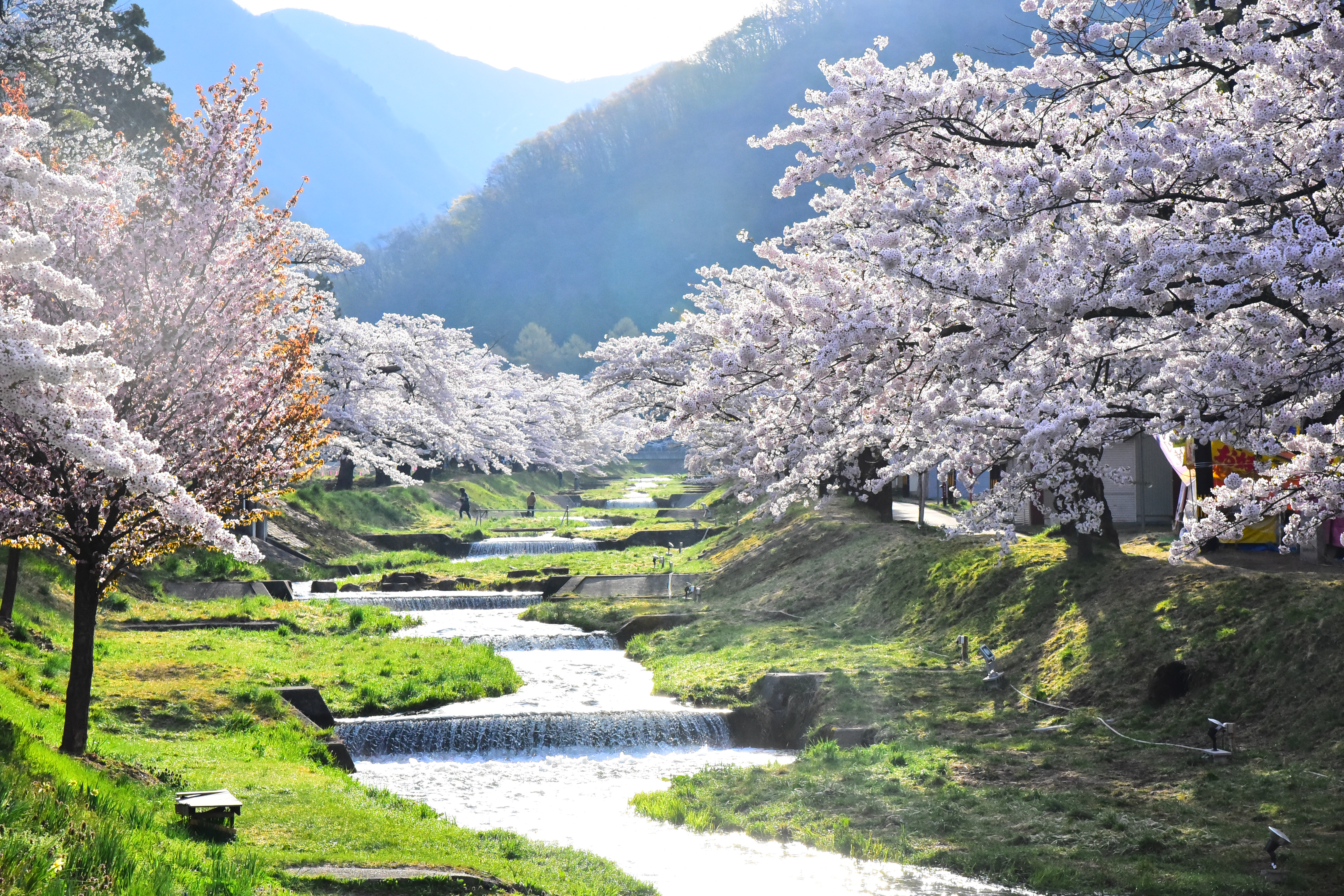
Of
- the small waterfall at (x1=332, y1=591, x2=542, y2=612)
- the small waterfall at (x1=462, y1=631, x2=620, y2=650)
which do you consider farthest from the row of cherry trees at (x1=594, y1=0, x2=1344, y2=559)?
the small waterfall at (x1=332, y1=591, x2=542, y2=612)

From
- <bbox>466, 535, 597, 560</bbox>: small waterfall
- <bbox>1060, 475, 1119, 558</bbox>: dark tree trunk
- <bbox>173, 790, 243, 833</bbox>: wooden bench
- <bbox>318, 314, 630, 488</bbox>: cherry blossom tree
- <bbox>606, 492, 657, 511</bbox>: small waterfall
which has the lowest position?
<bbox>173, 790, 243, 833</bbox>: wooden bench

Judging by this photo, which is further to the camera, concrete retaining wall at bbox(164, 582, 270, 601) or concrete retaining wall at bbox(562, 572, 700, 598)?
concrete retaining wall at bbox(562, 572, 700, 598)

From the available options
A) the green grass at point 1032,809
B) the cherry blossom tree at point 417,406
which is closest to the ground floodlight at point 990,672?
the green grass at point 1032,809

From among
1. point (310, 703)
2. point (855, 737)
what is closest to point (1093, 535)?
point (855, 737)

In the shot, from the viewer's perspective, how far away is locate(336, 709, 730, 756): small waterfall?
1413 centimetres

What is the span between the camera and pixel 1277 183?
7.03 m

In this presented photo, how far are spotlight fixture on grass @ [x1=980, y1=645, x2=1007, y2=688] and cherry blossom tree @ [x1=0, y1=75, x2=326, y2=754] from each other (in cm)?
879

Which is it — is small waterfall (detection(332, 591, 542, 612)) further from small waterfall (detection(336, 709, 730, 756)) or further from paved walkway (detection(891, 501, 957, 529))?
small waterfall (detection(336, 709, 730, 756))

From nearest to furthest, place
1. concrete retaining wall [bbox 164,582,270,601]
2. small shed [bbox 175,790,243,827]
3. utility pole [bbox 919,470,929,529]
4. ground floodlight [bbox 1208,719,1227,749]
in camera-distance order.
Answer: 1. small shed [bbox 175,790,243,827]
2. ground floodlight [bbox 1208,719,1227,749]
3. utility pole [bbox 919,470,929,529]
4. concrete retaining wall [bbox 164,582,270,601]

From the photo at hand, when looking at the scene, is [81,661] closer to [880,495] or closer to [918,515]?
[880,495]

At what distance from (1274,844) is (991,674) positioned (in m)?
5.92

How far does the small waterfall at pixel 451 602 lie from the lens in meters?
25.6

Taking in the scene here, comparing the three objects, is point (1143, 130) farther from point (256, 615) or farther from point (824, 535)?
point (256, 615)

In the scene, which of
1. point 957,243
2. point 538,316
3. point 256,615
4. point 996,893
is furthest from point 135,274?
point 538,316
